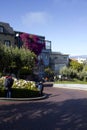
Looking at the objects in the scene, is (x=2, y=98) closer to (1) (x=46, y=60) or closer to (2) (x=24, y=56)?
(2) (x=24, y=56)

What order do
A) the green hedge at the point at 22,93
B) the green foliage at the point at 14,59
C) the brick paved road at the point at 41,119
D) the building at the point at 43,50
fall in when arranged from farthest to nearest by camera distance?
the building at the point at 43,50 → the green foliage at the point at 14,59 → the green hedge at the point at 22,93 → the brick paved road at the point at 41,119

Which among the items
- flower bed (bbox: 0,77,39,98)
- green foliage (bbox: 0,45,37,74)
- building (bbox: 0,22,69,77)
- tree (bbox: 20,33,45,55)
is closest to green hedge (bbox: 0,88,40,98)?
flower bed (bbox: 0,77,39,98)

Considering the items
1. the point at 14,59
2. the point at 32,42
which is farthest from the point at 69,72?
the point at 14,59

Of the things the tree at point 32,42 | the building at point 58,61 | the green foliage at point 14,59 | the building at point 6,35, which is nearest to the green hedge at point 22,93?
the green foliage at point 14,59

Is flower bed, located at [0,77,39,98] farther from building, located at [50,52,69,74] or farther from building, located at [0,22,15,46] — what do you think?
building, located at [50,52,69,74]

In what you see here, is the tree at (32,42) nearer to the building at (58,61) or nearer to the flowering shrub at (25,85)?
the building at (58,61)

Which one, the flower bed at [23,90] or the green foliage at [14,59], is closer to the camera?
the flower bed at [23,90]

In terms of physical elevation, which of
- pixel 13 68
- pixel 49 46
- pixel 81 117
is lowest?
pixel 81 117

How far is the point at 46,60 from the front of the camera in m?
84.7

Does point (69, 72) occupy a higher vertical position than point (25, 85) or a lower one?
higher

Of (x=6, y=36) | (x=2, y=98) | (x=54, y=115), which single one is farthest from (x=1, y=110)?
(x=6, y=36)

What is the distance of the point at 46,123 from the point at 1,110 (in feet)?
13.8

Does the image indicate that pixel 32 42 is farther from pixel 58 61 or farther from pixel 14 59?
pixel 58 61

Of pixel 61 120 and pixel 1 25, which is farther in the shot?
pixel 1 25
